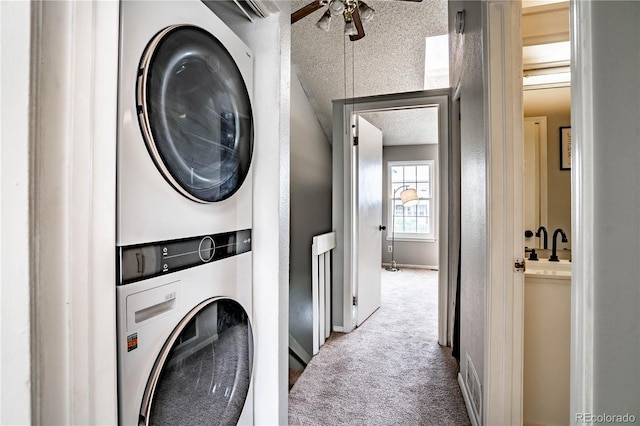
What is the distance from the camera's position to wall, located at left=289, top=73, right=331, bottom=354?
2.25m

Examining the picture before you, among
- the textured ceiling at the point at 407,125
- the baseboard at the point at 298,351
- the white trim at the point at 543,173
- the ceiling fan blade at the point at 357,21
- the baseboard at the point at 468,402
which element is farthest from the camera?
the textured ceiling at the point at 407,125

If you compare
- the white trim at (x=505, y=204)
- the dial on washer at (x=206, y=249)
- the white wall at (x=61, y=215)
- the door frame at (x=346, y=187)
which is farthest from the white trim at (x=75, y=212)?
the door frame at (x=346, y=187)

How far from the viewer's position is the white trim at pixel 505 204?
1347 millimetres

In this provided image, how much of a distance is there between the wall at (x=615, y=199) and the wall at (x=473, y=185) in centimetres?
98

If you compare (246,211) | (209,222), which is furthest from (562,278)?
(209,222)

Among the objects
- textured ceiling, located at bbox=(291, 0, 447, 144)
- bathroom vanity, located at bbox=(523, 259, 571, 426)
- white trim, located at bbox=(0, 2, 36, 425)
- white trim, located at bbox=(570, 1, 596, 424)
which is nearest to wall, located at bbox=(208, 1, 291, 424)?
white trim, located at bbox=(0, 2, 36, 425)

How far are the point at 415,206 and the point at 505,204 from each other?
466 cm

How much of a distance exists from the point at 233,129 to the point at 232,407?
951 mm

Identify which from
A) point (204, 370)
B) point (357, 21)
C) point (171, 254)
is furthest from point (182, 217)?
point (357, 21)

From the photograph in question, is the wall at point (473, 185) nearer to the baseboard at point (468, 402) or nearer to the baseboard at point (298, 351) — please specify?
the baseboard at point (468, 402)

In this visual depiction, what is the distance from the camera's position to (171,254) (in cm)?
84

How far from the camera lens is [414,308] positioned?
362cm

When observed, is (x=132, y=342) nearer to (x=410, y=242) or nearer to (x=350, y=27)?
(x=350, y=27)

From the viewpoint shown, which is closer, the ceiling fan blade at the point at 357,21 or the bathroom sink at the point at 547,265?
the bathroom sink at the point at 547,265
